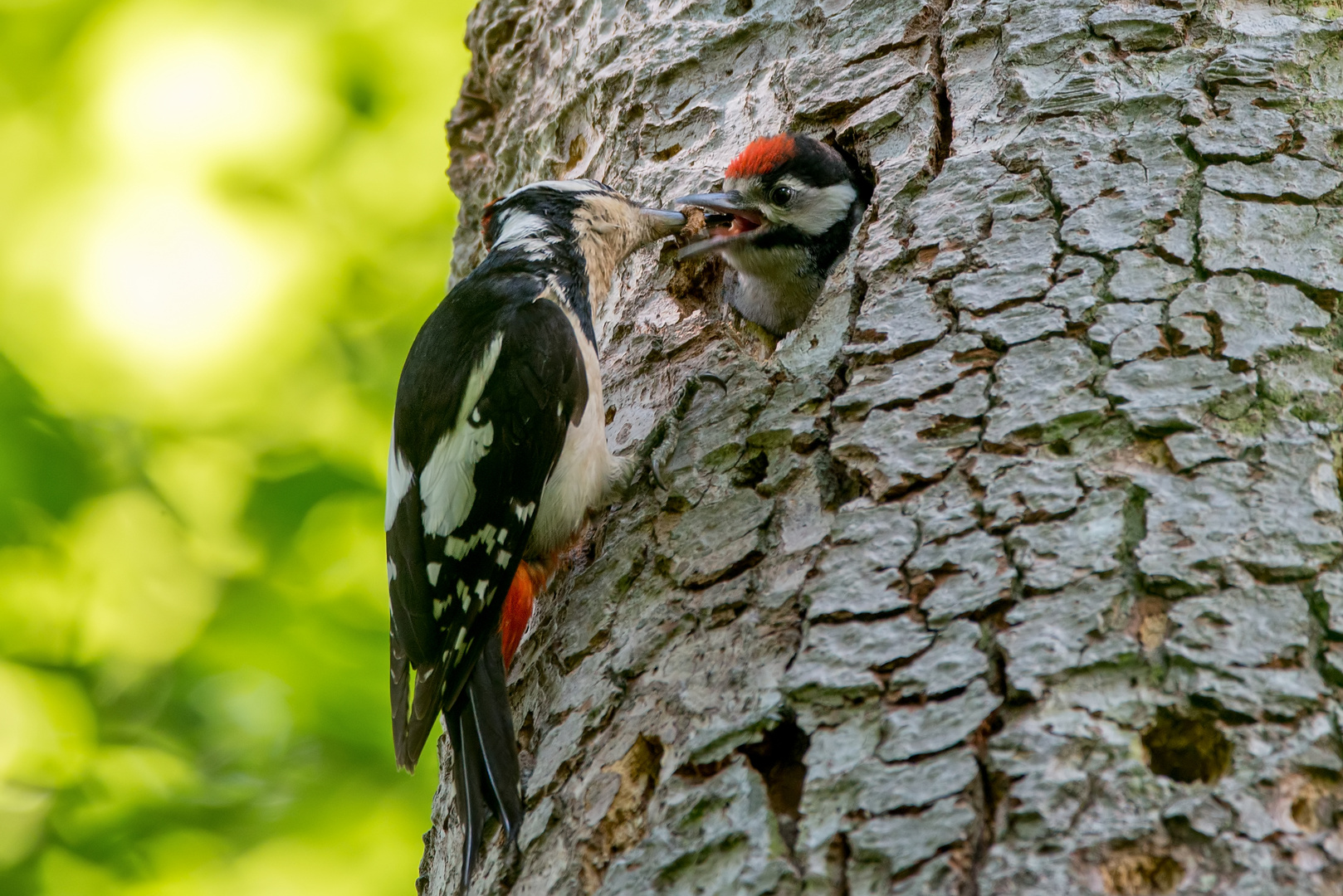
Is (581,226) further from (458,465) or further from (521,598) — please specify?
(521,598)

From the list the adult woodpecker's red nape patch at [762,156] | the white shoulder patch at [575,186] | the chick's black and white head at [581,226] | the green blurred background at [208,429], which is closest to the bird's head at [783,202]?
the adult woodpecker's red nape patch at [762,156]

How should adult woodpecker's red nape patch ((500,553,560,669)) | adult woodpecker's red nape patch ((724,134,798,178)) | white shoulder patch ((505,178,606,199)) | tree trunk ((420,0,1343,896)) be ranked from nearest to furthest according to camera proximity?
tree trunk ((420,0,1343,896))
adult woodpecker's red nape patch ((500,553,560,669))
adult woodpecker's red nape patch ((724,134,798,178))
white shoulder patch ((505,178,606,199))

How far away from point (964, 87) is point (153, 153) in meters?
3.73

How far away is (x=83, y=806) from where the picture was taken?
→ 384 centimetres

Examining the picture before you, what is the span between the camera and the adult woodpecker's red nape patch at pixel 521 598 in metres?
2.71

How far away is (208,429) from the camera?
4.63m

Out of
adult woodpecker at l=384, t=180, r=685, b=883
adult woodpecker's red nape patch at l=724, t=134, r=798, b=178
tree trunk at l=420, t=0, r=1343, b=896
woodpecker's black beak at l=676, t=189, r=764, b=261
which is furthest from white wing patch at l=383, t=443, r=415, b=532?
adult woodpecker's red nape patch at l=724, t=134, r=798, b=178

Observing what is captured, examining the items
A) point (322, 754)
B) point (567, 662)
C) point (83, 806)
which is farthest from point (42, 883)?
point (567, 662)

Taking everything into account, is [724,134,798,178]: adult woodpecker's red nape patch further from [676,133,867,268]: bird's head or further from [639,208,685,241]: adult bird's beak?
[639,208,685,241]: adult bird's beak

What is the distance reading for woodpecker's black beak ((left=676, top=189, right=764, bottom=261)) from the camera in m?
3.15

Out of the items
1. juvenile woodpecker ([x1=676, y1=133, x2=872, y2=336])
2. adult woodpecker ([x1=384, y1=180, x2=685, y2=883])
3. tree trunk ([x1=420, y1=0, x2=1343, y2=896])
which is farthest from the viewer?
juvenile woodpecker ([x1=676, y1=133, x2=872, y2=336])

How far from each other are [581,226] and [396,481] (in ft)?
2.71

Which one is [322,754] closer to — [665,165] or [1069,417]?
[665,165]

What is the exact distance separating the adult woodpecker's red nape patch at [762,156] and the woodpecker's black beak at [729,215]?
6 centimetres
